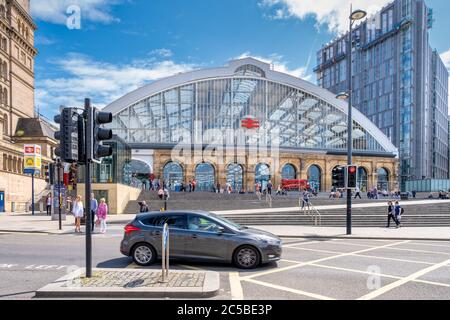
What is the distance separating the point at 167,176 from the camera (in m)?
48.7

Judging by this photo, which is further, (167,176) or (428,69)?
(428,69)

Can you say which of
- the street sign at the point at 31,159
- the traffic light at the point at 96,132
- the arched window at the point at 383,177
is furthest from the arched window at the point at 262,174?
the traffic light at the point at 96,132

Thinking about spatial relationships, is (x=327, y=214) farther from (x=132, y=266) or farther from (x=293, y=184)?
(x=293, y=184)

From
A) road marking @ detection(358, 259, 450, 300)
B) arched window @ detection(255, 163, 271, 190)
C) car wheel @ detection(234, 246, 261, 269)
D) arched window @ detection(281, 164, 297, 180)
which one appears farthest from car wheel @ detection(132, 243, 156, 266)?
arched window @ detection(281, 164, 297, 180)

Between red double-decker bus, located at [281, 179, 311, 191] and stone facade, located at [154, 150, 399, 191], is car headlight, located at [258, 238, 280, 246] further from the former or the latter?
red double-decker bus, located at [281, 179, 311, 191]

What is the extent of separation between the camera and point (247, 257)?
8578 millimetres

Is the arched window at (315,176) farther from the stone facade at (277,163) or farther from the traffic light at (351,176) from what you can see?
the traffic light at (351,176)

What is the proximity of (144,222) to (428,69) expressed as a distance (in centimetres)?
9804

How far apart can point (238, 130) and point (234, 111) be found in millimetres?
2999

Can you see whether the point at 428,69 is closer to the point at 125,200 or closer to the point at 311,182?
the point at 311,182

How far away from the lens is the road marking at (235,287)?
630 cm

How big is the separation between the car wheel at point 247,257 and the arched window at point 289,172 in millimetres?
44483

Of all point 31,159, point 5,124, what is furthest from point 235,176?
point 5,124
